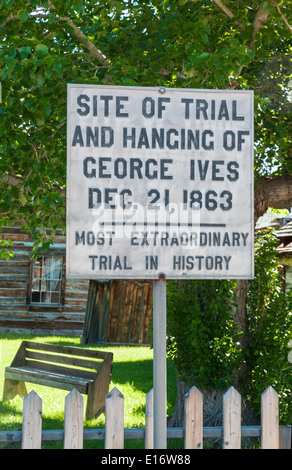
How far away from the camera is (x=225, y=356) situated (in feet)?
Answer: 18.9

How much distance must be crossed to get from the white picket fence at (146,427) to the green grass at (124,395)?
5.52 feet

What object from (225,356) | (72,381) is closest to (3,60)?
(225,356)

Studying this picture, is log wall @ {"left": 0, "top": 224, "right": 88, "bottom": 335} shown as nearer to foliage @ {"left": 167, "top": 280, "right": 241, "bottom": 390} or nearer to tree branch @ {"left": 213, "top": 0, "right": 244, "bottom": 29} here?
foliage @ {"left": 167, "top": 280, "right": 241, "bottom": 390}

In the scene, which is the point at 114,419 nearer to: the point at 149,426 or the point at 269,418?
the point at 149,426

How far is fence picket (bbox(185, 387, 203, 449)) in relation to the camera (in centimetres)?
351

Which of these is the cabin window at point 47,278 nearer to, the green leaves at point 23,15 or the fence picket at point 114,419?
the green leaves at point 23,15

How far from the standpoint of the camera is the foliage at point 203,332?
579 cm

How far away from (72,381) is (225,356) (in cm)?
249

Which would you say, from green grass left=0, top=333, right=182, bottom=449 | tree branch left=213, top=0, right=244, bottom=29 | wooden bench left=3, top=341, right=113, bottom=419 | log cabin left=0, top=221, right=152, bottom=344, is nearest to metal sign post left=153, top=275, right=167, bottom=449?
green grass left=0, top=333, right=182, bottom=449

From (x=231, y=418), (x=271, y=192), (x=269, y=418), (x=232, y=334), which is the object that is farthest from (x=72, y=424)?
(x=271, y=192)

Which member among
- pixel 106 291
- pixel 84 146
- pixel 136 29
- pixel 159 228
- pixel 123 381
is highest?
pixel 136 29

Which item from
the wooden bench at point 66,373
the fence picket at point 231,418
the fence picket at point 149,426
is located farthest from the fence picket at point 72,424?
the wooden bench at point 66,373

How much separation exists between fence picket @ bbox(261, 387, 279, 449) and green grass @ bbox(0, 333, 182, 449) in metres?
2.32

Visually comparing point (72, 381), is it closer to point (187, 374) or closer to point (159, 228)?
point (187, 374)
